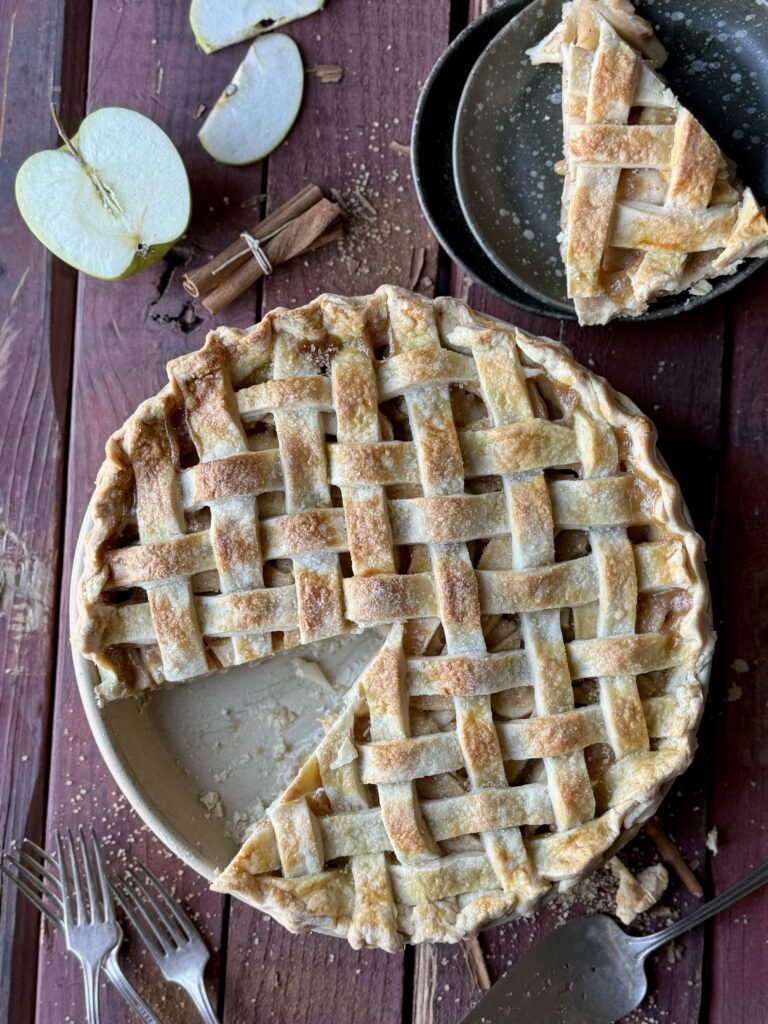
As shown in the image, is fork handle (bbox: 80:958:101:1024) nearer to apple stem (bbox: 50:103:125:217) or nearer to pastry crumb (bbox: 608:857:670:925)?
pastry crumb (bbox: 608:857:670:925)

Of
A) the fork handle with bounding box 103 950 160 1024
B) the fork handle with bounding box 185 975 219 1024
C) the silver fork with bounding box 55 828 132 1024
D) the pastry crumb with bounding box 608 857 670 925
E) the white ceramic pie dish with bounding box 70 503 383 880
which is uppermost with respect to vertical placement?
the white ceramic pie dish with bounding box 70 503 383 880

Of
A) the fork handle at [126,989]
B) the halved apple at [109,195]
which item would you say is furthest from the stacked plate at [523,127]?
the fork handle at [126,989]

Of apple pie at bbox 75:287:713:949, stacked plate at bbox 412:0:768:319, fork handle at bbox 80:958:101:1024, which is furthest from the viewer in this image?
fork handle at bbox 80:958:101:1024

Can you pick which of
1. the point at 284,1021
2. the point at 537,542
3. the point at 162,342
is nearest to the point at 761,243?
the point at 537,542

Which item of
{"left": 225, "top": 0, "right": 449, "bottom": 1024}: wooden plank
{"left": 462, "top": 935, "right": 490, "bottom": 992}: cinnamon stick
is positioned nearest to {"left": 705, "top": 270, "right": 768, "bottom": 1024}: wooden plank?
{"left": 462, "top": 935, "right": 490, "bottom": 992}: cinnamon stick

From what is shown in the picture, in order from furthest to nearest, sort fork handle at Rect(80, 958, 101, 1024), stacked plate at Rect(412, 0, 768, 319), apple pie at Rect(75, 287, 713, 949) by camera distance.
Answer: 1. fork handle at Rect(80, 958, 101, 1024)
2. stacked plate at Rect(412, 0, 768, 319)
3. apple pie at Rect(75, 287, 713, 949)

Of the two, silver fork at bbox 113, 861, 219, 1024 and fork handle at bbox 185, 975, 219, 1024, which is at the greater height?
silver fork at bbox 113, 861, 219, 1024

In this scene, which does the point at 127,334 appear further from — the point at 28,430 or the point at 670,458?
the point at 670,458

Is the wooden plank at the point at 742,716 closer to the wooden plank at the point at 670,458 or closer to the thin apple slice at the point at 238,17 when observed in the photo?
the wooden plank at the point at 670,458

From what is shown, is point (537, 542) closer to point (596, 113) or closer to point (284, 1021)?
point (596, 113)
